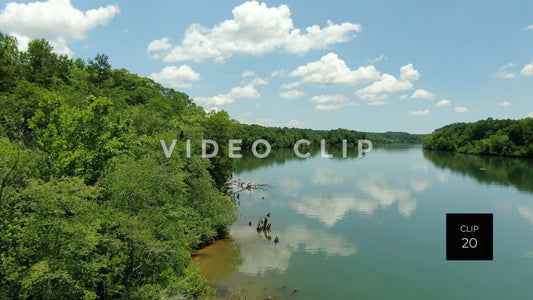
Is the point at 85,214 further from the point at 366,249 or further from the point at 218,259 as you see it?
the point at 366,249

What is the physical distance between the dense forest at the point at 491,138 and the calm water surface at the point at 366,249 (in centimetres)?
5675

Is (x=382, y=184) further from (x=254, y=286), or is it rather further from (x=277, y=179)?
(x=254, y=286)

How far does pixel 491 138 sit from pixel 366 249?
90.2 meters

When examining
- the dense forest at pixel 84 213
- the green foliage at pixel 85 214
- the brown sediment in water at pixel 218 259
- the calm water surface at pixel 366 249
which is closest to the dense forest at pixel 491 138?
the calm water surface at pixel 366 249

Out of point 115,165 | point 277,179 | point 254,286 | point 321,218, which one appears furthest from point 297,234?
point 277,179

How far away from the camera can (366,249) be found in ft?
66.2

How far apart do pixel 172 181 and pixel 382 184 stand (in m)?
36.2

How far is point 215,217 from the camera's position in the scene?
62.2ft

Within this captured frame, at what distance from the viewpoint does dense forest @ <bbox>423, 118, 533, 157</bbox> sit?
83.1 m

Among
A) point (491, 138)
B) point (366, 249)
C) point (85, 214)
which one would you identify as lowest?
point (366, 249)

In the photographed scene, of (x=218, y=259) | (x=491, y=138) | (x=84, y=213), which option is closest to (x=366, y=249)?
(x=218, y=259)

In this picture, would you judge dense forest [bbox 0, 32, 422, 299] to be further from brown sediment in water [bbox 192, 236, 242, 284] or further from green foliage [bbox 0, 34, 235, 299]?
brown sediment in water [bbox 192, 236, 242, 284]

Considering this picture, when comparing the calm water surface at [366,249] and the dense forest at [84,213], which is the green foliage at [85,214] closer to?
the dense forest at [84,213]

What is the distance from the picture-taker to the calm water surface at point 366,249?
15.4 meters
